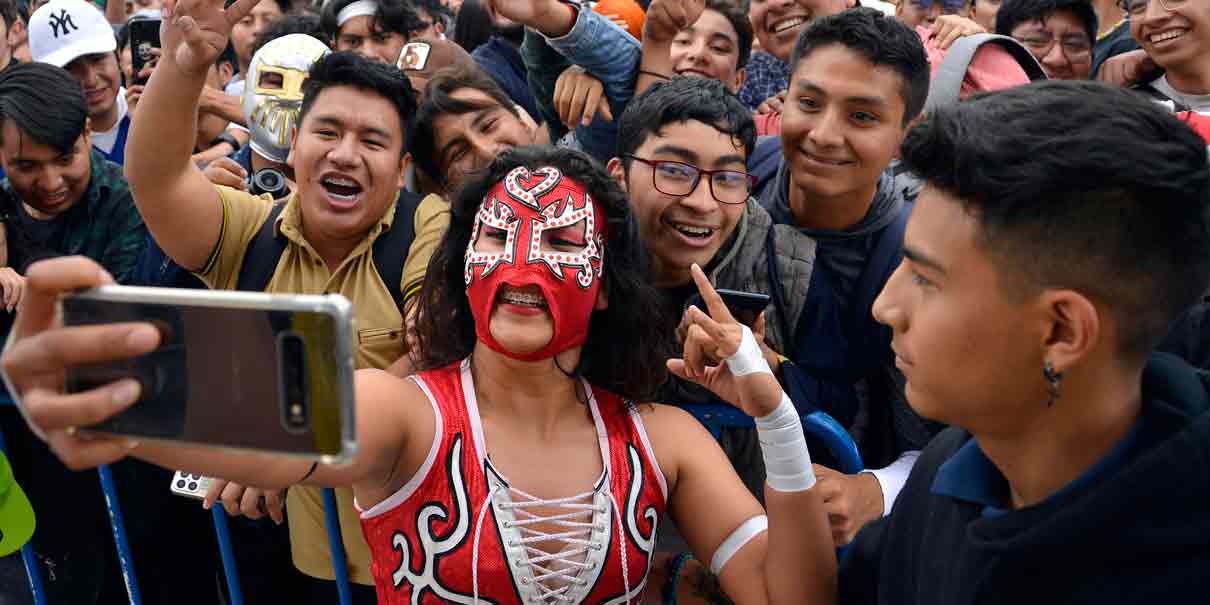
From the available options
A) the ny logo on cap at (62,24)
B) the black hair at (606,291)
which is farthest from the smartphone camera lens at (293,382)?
the ny logo on cap at (62,24)

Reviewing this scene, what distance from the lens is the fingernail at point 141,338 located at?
148cm

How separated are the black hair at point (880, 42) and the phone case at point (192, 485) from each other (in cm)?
201

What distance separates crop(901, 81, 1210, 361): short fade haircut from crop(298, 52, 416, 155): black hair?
193 centimetres

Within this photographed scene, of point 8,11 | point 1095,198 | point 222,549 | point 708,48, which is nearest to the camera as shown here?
point 1095,198

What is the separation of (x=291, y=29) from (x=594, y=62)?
247 cm

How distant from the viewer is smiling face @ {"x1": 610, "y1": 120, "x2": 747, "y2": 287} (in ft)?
9.59

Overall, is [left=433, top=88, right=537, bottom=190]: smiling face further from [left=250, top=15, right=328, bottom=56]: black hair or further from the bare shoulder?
[left=250, top=15, right=328, bottom=56]: black hair

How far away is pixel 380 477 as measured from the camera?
233 centimetres

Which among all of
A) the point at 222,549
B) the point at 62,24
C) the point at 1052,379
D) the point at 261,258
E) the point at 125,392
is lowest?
the point at 222,549

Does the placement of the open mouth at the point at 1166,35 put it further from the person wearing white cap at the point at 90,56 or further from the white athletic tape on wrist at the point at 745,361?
the person wearing white cap at the point at 90,56

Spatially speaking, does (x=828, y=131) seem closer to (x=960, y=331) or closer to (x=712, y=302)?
(x=712, y=302)

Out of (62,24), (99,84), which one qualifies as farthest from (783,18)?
(62,24)

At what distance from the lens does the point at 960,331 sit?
1.72m

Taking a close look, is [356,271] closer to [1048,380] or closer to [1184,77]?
[1048,380]
